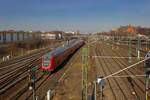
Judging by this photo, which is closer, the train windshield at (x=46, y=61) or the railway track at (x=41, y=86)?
the railway track at (x=41, y=86)

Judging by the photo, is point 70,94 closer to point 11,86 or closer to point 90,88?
point 90,88

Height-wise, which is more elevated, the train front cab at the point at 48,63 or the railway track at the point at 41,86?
the train front cab at the point at 48,63

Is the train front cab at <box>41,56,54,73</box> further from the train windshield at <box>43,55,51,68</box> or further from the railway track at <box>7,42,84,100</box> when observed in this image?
the railway track at <box>7,42,84,100</box>

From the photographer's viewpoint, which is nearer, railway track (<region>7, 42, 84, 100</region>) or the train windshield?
railway track (<region>7, 42, 84, 100</region>)

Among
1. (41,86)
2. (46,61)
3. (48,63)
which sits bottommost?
(41,86)

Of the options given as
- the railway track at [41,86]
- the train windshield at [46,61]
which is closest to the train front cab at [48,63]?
the train windshield at [46,61]

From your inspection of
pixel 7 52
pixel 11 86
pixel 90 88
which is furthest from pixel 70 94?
pixel 7 52

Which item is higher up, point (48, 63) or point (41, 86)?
point (48, 63)

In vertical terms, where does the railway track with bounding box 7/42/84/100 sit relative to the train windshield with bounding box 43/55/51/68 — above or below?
below

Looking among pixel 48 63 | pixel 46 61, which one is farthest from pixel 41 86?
pixel 46 61

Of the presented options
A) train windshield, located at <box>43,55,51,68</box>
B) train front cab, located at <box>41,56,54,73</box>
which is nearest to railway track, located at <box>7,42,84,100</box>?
train front cab, located at <box>41,56,54,73</box>

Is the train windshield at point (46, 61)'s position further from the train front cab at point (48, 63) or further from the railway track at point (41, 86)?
the railway track at point (41, 86)

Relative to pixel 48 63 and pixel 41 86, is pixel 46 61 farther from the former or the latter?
pixel 41 86

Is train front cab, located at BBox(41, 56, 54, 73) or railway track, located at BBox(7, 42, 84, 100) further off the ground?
train front cab, located at BBox(41, 56, 54, 73)
